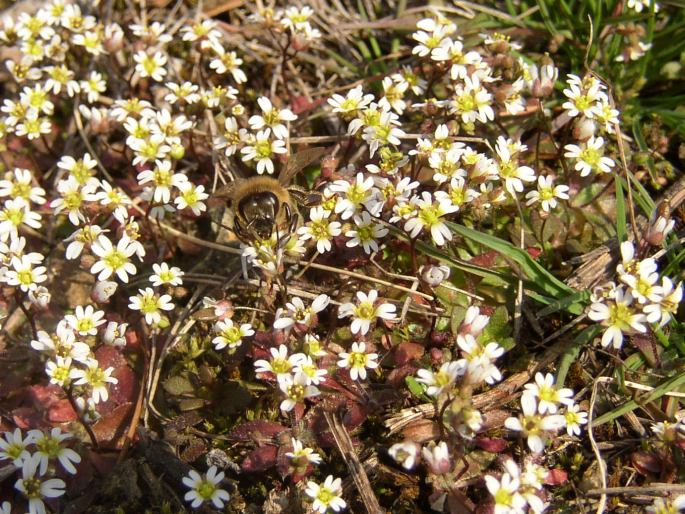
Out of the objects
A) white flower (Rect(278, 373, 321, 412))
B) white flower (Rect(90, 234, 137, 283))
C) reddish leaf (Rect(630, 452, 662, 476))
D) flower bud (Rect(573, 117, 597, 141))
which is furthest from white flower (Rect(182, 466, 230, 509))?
flower bud (Rect(573, 117, 597, 141))

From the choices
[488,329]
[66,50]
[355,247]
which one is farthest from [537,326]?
[66,50]

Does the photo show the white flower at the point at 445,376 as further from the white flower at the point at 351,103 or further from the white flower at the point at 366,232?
the white flower at the point at 351,103

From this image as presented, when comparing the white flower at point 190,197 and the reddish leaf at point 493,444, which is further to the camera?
the white flower at point 190,197

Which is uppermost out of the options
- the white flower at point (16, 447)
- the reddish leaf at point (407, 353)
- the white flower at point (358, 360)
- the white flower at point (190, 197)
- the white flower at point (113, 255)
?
the white flower at point (190, 197)

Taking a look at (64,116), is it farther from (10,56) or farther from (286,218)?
(286,218)

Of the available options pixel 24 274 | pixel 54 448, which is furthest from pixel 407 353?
pixel 24 274

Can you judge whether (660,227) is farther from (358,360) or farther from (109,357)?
(109,357)

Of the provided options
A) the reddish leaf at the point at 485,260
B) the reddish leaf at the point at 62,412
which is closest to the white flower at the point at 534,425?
the reddish leaf at the point at 485,260
